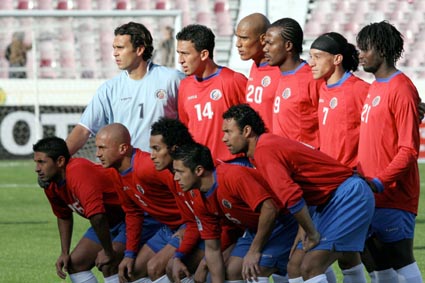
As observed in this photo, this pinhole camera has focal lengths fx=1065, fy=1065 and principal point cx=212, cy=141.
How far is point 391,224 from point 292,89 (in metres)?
1.18

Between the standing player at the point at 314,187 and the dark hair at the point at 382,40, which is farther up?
the dark hair at the point at 382,40

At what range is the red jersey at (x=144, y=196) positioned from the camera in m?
6.78

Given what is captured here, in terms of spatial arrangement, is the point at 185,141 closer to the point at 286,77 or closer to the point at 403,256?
the point at 286,77

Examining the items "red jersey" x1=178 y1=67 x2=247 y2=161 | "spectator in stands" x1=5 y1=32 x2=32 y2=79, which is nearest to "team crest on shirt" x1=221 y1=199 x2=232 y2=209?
"red jersey" x1=178 y1=67 x2=247 y2=161

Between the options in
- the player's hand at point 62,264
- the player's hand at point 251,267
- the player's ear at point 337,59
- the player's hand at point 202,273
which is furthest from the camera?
the player's hand at point 62,264

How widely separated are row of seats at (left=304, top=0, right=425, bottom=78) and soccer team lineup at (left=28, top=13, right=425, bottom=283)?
558 inches

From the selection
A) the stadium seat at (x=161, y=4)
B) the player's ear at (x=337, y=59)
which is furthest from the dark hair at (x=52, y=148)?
the stadium seat at (x=161, y=4)

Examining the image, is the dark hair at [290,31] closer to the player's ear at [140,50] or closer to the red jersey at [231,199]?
the player's ear at [140,50]

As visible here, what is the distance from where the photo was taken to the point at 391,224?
618cm

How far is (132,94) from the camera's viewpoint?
7.52 m

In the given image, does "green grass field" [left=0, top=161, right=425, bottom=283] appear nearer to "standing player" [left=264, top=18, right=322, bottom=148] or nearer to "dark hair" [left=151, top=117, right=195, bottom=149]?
"standing player" [left=264, top=18, right=322, bottom=148]

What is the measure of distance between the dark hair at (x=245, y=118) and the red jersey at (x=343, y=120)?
0.69m

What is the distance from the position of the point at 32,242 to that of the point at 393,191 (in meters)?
5.01

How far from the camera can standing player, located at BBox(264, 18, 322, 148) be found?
6.82 m
